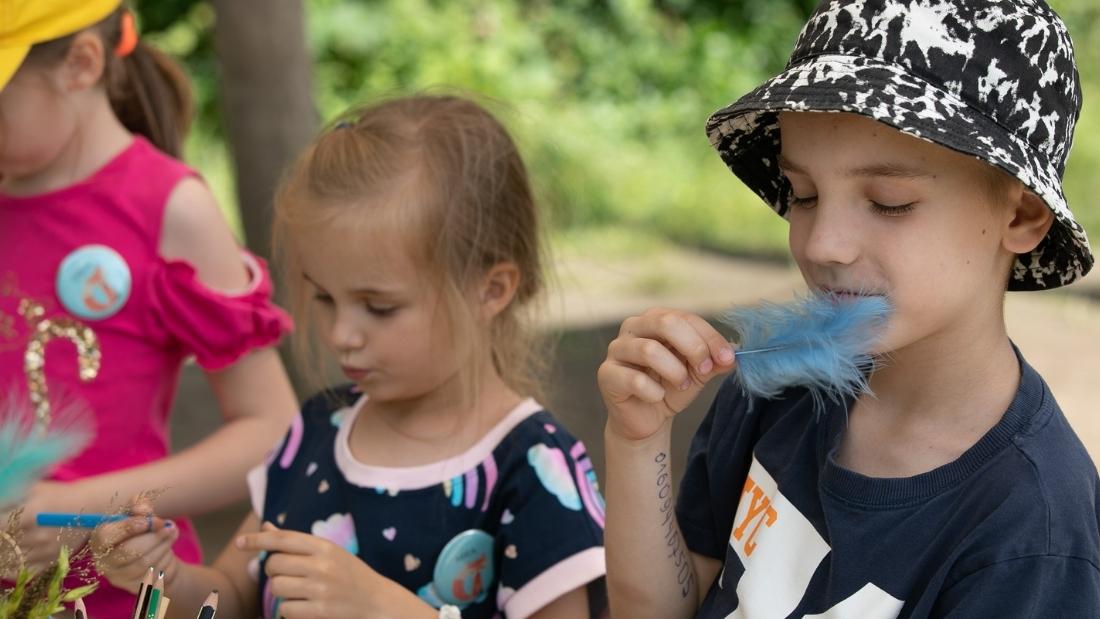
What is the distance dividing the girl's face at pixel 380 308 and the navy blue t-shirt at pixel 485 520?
0.16 metres

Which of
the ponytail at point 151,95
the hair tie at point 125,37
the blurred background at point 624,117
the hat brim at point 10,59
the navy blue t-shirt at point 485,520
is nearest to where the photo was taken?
the navy blue t-shirt at point 485,520

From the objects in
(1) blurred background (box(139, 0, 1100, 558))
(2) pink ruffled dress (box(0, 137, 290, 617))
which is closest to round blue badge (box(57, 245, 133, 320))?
(2) pink ruffled dress (box(0, 137, 290, 617))

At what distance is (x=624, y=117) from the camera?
31.2ft

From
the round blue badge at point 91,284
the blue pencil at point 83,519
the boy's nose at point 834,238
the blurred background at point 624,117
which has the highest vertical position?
the boy's nose at point 834,238

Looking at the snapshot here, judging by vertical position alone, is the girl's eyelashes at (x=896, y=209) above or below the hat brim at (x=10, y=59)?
above

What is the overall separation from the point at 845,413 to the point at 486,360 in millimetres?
676

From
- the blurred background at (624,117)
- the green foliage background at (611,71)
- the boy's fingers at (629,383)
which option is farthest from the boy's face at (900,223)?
the green foliage background at (611,71)

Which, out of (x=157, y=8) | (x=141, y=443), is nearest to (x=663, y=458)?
(x=141, y=443)

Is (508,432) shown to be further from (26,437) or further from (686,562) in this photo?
(26,437)

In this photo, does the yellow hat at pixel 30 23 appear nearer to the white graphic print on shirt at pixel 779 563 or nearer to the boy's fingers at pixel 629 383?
the boy's fingers at pixel 629 383

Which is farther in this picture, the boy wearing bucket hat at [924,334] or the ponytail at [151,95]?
the ponytail at [151,95]

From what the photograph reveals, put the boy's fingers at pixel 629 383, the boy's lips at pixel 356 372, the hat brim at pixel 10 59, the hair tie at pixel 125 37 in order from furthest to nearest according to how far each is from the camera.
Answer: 1. the hair tie at pixel 125 37
2. the hat brim at pixel 10 59
3. the boy's lips at pixel 356 372
4. the boy's fingers at pixel 629 383

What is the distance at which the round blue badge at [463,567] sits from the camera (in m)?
1.98

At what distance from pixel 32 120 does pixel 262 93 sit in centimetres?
181
